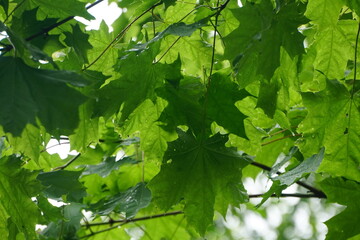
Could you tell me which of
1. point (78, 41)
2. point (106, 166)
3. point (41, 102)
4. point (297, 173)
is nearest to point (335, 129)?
point (297, 173)

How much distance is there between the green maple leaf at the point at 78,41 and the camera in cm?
139

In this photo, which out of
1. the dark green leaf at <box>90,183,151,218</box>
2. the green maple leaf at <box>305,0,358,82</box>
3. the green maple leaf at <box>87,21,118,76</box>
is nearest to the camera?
the green maple leaf at <box>305,0,358,82</box>

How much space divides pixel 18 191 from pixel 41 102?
593mm

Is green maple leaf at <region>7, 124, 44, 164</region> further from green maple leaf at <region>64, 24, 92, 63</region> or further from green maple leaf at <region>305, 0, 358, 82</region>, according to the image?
green maple leaf at <region>305, 0, 358, 82</region>

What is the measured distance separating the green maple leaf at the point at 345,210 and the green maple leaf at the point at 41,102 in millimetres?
821

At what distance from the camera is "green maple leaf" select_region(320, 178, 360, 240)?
1.52m

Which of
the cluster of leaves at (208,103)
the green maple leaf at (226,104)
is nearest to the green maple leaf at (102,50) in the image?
the cluster of leaves at (208,103)

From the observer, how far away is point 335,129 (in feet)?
4.71

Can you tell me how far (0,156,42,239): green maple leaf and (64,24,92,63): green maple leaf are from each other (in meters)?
0.33

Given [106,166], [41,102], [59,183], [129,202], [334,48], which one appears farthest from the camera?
[106,166]

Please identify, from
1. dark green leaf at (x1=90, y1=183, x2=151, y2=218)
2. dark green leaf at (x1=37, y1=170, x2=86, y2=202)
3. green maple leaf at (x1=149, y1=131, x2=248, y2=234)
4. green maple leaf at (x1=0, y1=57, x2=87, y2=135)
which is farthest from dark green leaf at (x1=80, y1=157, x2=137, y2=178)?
green maple leaf at (x1=0, y1=57, x2=87, y2=135)

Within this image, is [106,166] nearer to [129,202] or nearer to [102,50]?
[129,202]

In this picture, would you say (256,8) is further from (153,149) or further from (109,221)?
(109,221)

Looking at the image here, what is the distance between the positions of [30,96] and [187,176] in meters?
0.60
